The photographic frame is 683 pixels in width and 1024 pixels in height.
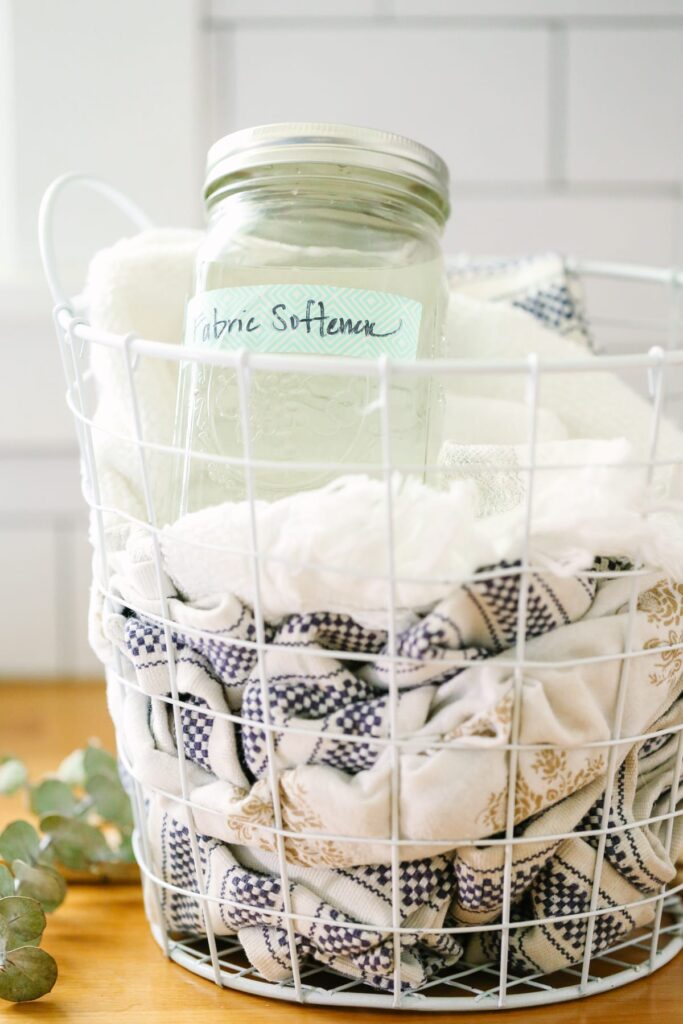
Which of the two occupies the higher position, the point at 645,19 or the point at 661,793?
the point at 645,19

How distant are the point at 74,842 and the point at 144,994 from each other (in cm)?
12

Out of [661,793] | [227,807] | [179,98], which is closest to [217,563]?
[227,807]

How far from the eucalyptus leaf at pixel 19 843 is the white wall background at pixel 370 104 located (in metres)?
0.48

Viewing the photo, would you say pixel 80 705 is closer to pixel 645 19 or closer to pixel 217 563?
pixel 217 563

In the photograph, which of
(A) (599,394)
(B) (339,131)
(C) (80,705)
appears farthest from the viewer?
(C) (80,705)

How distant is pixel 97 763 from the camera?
60 cm

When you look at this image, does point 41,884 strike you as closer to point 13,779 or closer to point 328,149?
point 13,779

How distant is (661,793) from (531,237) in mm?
609

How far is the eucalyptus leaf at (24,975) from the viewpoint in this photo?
0.42 metres

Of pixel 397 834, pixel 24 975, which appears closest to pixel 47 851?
pixel 24 975

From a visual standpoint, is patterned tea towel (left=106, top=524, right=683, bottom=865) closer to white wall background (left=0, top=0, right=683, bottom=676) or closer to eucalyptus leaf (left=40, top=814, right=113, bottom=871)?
eucalyptus leaf (left=40, top=814, right=113, bottom=871)

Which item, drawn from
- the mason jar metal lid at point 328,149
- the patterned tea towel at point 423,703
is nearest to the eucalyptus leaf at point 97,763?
the patterned tea towel at point 423,703

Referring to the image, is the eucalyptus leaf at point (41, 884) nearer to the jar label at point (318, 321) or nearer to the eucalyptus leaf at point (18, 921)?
the eucalyptus leaf at point (18, 921)

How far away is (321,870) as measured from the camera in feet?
1.31
